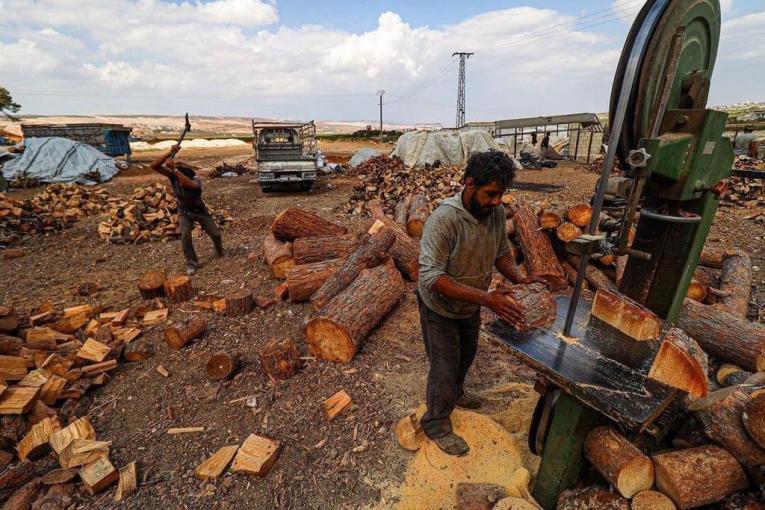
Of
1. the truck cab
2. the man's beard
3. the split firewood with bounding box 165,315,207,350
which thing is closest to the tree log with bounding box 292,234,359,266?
the split firewood with bounding box 165,315,207,350

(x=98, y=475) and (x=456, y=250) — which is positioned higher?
(x=456, y=250)

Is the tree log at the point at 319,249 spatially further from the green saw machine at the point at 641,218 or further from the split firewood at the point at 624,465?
the split firewood at the point at 624,465

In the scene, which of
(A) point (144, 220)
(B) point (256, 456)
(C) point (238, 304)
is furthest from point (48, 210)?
(B) point (256, 456)

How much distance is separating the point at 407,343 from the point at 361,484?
177cm

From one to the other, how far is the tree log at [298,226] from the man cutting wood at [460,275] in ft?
12.4

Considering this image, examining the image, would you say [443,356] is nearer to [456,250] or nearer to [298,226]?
[456,250]

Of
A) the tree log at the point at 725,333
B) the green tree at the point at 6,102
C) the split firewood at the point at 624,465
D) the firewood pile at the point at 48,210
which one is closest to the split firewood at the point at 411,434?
the split firewood at the point at 624,465

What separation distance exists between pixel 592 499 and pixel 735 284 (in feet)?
13.9

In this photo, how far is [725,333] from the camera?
11.6ft

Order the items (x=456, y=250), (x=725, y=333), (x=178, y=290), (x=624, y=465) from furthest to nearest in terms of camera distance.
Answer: (x=178, y=290)
(x=725, y=333)
(x=456, y=250)
(x=624, y=465)

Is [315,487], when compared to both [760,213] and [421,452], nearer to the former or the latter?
[421,452]

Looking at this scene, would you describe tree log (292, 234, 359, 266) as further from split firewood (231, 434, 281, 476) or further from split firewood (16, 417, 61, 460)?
split firewood (16, 417, 61, 460)

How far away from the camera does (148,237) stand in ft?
27.3

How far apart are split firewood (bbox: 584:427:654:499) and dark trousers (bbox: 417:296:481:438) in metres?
0.96
